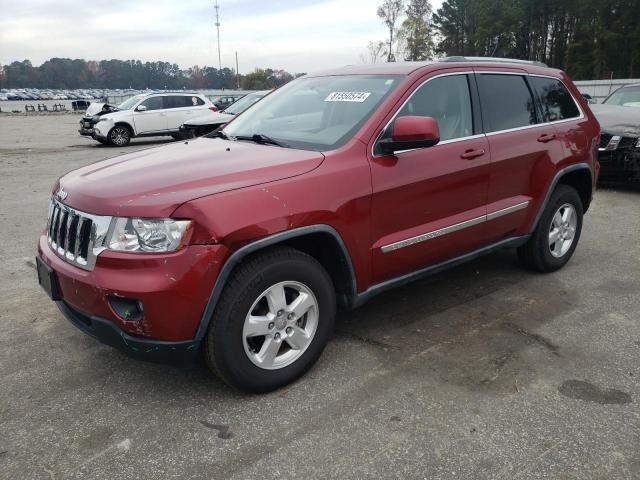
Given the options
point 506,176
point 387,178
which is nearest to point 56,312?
point 387,178

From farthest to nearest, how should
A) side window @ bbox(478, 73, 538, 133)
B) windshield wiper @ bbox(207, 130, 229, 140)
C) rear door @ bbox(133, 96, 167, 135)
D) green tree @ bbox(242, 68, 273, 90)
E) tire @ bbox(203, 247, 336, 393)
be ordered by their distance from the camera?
green tree @ bbox(242, 68, 273, 90) < rear door @ bbox(133, 96, 167, 135) < side window @ bbox(478, 73, 538, 133) < windshield wiper @ bbox(207, 130, 229, 140) < tire @ bbox(203, 247, 336, 393)

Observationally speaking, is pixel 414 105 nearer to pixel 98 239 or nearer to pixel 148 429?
pixel 98 239

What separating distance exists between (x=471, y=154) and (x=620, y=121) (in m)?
5.74

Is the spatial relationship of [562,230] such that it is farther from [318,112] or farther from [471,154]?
[318,112]

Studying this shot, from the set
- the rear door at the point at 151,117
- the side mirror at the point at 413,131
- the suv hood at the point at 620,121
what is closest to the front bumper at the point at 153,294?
the side mirror at the point at 413,131

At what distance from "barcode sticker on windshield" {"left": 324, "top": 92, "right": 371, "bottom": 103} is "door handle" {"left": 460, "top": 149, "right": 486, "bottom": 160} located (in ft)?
2.57

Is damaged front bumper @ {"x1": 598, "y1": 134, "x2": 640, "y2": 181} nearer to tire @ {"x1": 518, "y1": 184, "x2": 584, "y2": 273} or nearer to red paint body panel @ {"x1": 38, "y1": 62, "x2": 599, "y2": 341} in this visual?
tire @ {"x1": 518, "y1": 184, "x2": 584, "y2": 273}

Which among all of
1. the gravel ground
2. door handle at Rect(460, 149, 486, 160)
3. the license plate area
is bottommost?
the gravel ground

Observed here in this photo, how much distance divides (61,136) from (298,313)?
70.3ft

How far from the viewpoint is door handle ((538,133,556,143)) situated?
430cm

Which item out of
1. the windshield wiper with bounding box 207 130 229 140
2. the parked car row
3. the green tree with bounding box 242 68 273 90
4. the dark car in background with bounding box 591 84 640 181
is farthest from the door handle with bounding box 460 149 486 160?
the green tree with bounding box 242 68 273 90

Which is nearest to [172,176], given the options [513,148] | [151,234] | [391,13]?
[151,234]

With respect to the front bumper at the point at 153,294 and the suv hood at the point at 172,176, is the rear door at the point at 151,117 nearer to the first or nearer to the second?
the suv hood at the point at 172,176

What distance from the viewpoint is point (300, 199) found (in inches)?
112
